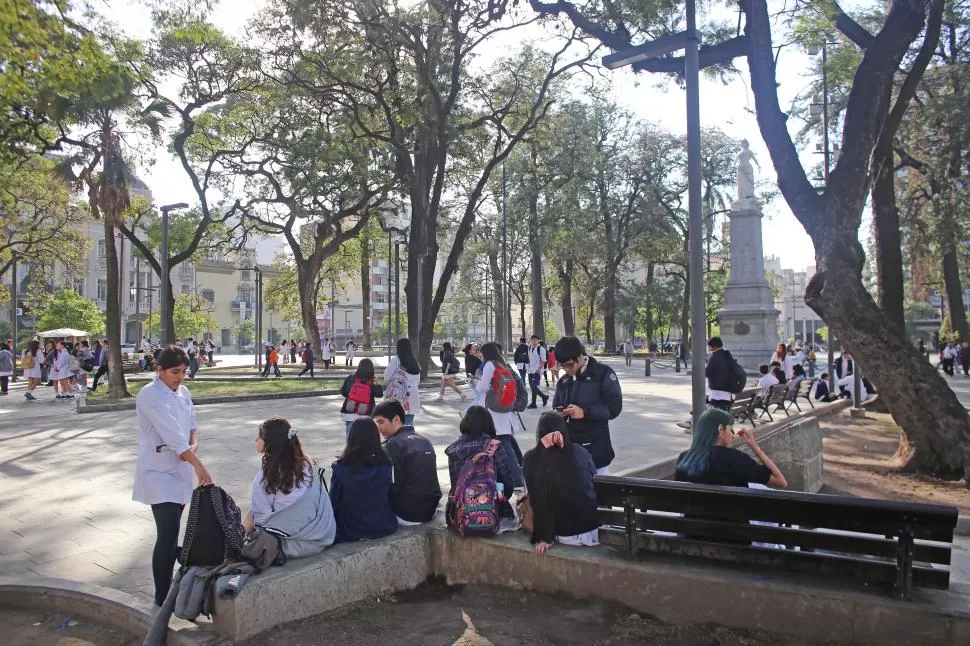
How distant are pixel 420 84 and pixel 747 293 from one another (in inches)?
567

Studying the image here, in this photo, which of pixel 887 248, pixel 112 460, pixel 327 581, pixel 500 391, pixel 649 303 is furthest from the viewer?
pixel 649 303

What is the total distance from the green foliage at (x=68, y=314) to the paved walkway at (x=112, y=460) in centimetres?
3034

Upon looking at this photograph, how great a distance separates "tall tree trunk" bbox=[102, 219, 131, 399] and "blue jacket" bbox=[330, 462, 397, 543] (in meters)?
15.1

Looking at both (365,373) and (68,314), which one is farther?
(68,314)

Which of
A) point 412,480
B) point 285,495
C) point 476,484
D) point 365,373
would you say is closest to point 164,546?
point 285,495

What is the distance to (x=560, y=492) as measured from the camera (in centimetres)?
461

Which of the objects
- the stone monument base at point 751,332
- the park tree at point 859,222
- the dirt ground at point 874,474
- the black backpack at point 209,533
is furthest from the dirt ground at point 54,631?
the stone monument base at point 751,332

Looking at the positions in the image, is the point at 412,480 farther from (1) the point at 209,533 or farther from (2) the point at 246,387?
(2) the point at 246,387

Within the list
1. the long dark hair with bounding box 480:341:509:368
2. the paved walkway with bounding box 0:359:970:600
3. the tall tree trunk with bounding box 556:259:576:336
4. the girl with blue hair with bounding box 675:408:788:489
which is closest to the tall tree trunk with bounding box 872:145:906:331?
the paved walkway with bounding box 0:359:970:600

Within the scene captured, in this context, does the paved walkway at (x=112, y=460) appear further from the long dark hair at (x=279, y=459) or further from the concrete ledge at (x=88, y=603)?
the long dark hair at (x=279, y=459)

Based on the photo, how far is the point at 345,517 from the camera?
479cm

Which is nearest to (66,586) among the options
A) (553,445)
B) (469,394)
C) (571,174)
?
(553,445)

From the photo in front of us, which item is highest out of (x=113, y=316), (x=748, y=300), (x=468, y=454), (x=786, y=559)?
(x=748, y=300)

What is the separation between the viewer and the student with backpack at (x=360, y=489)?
4.75 metres
